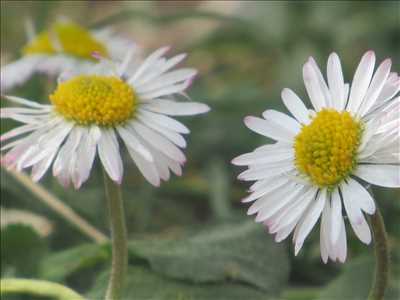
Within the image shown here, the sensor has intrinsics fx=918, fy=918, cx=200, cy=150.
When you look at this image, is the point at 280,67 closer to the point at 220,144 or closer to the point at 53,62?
the point at 220,144

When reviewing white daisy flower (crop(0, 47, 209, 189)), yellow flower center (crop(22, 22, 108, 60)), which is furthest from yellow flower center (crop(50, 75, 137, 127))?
yellow flower center (crop(22, 22, 108, 60))

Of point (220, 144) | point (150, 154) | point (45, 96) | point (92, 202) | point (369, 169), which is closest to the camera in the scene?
point (369, 169)

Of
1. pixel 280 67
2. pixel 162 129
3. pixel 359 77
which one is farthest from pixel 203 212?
pixel 359 77

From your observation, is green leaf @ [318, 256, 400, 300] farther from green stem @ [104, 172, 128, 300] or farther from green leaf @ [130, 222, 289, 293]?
green stem @ [104, 172, 128, 300]

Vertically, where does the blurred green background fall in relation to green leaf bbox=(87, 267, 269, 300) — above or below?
above

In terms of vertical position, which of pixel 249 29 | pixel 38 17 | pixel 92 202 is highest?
pixel 249 29
